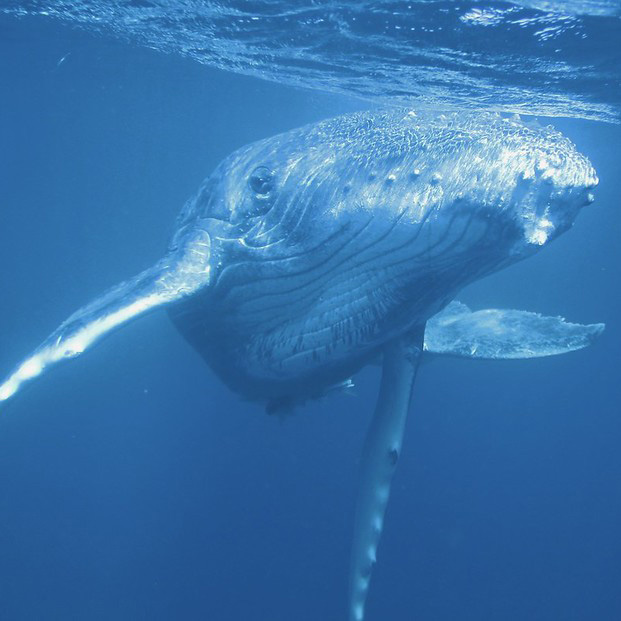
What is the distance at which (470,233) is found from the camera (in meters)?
5.32

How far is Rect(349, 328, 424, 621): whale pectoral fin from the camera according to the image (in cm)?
652

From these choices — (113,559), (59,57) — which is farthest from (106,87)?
(113,559)

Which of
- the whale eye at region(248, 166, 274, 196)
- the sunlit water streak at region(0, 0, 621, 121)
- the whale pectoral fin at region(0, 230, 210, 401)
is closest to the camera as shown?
the whale pectoral fin at region(0, 230, 210, 401)

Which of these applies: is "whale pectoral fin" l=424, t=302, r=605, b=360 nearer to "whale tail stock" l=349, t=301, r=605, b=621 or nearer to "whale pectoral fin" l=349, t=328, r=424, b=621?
"whale tail stock" l=349, t=301, r=605, b=621

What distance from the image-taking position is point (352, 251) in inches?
225

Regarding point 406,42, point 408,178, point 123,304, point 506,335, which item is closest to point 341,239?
point 408,178

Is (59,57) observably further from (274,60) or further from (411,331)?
(411,331)

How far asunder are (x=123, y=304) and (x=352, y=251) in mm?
2112

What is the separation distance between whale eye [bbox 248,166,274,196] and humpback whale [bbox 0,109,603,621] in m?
0.01

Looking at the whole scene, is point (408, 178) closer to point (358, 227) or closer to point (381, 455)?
point (358, 227)

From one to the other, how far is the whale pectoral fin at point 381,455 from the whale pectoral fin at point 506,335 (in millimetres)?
1792

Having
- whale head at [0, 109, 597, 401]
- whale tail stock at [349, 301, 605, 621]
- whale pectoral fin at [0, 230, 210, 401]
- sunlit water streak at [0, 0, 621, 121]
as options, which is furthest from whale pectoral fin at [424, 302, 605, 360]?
sunlit water streak at [0, 0, 621, 121]

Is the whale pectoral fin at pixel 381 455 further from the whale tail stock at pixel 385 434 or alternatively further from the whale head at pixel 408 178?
the whale head at pixel 408 178

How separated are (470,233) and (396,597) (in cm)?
2221
